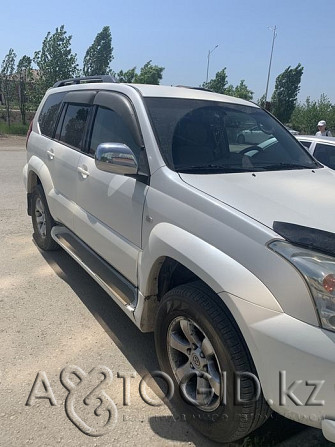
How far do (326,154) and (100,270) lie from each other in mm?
5001

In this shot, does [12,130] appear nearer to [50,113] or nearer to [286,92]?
[50,113]

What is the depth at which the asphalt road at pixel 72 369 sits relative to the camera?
236 cm

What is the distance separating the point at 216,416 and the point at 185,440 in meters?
0.31

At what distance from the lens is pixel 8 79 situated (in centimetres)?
2438

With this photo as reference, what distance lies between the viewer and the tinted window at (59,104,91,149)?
12.6ft

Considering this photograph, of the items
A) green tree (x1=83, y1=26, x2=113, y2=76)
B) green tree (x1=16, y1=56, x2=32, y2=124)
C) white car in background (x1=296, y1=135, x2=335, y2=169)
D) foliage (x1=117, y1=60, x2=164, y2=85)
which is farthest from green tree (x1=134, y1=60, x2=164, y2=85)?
white car in background (x1=296, y1=135, x2=335, y2=169)

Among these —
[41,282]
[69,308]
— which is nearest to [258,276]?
[69,308]

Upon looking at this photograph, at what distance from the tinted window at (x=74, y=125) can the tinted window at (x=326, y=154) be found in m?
4.38

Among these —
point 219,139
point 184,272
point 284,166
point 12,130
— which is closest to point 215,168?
point 219,139

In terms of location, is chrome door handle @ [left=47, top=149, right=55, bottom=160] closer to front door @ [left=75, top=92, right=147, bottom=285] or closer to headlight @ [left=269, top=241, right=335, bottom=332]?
front door @ [left=75, top=92, right=147, bottom=285]

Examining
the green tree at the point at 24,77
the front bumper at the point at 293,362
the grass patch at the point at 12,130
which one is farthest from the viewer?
the green tree at the point at 24,77

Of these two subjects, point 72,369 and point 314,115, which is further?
point 314,115

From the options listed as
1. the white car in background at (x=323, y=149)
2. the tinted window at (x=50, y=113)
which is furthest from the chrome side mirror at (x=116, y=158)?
the white car in background at (x=323, y=149)

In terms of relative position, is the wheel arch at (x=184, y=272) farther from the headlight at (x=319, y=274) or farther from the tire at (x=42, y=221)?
the tire at (x=42, y=221)
